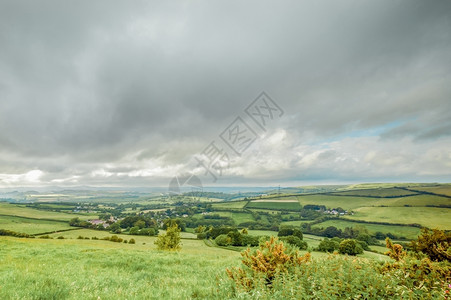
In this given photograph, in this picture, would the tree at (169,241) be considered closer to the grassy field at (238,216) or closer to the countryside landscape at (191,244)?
the countryside landscape at (191,244)

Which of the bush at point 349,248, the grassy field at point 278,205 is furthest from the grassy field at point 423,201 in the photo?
the bush at point 349,248

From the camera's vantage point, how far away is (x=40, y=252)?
16109 mm

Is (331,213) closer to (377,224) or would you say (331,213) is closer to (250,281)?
(377,224)

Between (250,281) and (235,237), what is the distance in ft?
184

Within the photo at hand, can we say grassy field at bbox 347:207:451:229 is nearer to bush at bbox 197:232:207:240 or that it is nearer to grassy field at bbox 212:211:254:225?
grassy field at bbox 212:211:254:225

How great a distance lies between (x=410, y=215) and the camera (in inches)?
3580

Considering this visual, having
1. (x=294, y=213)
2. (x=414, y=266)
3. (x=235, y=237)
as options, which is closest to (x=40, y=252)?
(x=414, y=266)

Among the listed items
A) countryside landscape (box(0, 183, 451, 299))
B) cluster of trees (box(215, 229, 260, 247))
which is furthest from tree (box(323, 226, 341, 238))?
cluster of trees (box(215, 229, 260, 247))

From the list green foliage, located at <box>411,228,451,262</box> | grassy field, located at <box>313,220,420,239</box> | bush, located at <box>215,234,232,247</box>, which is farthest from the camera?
grassy field, located at <box>313,220,420,239</box>

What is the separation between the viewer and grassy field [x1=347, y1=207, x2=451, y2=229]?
7981 centimetres

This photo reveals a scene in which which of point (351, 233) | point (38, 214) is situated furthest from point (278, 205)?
point (38, 214)

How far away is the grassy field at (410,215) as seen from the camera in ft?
262

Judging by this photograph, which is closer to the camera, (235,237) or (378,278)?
(378,278)

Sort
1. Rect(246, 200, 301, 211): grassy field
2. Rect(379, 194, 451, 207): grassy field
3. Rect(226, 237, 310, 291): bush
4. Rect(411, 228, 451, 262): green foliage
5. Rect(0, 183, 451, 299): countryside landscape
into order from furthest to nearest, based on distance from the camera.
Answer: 1. Rect(246, 200, 301, 211): grassy field
2. Rect(379, 194, 451, 207): grassy field
3. Rect(411, 228, 451, 262): green foliage
4. Rect(226, 237, 310, 291): bush
5. Rect(0, 183, 451, 299): countryside landscape
